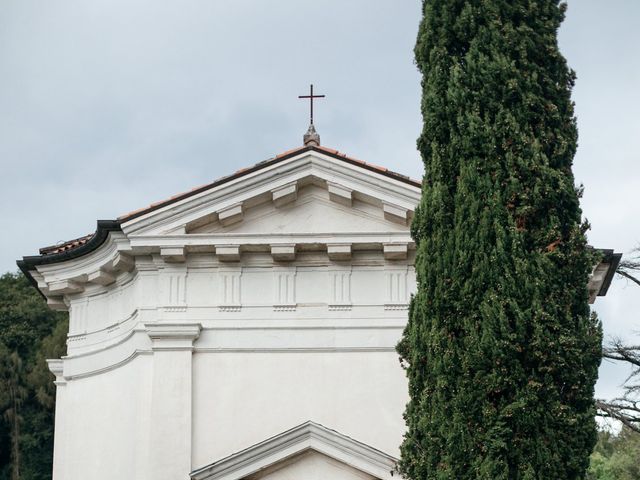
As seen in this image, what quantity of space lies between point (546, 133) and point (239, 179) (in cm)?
534

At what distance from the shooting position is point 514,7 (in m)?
14.9

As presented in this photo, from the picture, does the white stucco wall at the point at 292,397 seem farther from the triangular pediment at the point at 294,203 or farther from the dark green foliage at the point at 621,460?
the dark green foliage at the point at 621,460

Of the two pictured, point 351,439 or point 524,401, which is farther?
point 351,439

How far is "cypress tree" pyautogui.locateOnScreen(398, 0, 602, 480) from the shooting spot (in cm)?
1303

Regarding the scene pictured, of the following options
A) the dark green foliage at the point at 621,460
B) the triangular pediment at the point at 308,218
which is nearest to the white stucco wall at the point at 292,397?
the triangular pediment at the point at 308,218

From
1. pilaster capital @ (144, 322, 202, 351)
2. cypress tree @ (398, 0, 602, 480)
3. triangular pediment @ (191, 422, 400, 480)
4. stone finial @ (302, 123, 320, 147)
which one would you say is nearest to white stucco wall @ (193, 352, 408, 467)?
pilaster capital @ (144, 322, 202, 351)

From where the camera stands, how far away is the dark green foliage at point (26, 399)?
4575cm

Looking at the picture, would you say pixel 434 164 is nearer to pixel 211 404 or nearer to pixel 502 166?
pixel 502 166

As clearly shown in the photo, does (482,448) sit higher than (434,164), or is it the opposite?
(434,164)

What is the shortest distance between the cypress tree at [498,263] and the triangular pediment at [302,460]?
2670 millimetres

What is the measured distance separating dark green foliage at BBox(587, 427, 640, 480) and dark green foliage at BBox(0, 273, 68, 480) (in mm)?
20882

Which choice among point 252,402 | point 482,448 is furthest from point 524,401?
point 252,402

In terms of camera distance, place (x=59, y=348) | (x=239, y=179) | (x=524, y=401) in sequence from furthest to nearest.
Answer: (x=59, y=348)
(x=239, y=179)
(x=524, y=401)

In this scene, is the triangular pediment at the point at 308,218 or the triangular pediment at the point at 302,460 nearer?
the triangular pediment at the point at 302,460
